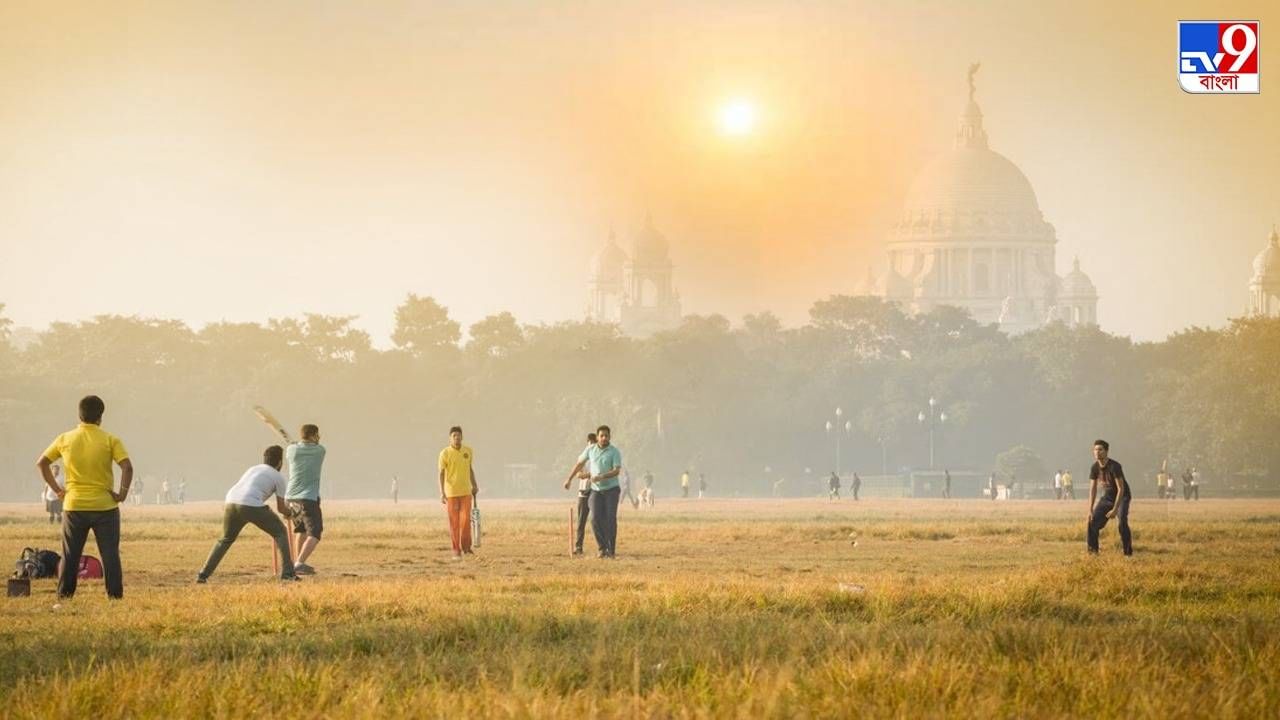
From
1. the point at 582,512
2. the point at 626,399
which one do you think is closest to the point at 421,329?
the point at 626,399

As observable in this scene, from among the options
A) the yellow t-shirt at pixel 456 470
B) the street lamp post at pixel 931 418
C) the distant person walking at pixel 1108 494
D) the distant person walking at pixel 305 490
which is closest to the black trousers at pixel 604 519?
the yellow t-shirt at pixel 456 470

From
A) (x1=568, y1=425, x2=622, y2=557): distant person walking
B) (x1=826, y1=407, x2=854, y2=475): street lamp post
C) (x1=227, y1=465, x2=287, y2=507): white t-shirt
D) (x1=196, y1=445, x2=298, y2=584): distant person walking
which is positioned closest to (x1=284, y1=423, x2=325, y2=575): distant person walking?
(x1=196, y1=445, x2=298, y2=584): distant person walking

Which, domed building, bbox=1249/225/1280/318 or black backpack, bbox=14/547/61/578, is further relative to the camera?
domed building, bbox=1249/225/1280/318

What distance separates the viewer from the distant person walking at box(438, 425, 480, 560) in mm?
24828

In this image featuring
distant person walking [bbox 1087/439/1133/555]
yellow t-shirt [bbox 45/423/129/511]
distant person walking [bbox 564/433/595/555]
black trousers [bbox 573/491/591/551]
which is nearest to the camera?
yellow t-shirt [bbox 45/423/129/511]

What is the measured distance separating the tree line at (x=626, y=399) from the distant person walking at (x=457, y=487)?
3031 inches

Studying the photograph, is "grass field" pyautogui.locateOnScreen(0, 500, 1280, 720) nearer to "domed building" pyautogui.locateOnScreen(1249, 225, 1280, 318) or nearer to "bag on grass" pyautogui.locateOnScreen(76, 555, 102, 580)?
"bag on grass" pyautogui.locateOnScreen(76, 555, 102, 580)

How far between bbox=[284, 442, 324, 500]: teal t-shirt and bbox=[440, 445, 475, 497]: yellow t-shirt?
3270 millimetres

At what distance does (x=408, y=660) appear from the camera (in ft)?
38.6

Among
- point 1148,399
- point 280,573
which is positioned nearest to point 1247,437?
point 1148,399

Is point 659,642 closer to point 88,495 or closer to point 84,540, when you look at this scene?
point 88,495

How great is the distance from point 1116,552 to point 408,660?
16.1 m

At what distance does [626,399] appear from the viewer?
111250 millimetres

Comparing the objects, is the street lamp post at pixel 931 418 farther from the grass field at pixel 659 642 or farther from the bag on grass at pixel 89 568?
the bag on grass at pixel 89 568
